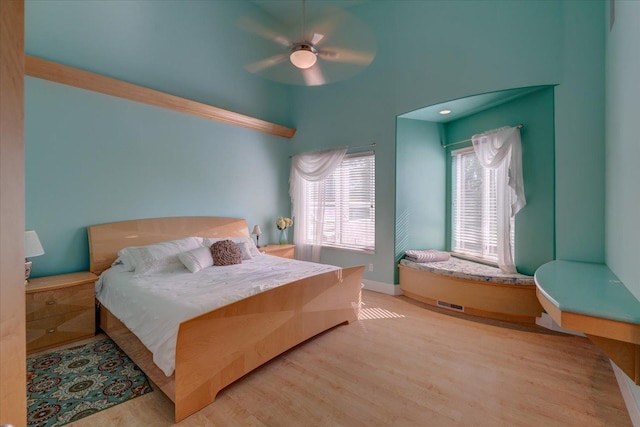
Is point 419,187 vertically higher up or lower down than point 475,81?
lower down

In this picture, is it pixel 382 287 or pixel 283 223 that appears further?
pixel 283 223

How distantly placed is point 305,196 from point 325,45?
2555 millimetres

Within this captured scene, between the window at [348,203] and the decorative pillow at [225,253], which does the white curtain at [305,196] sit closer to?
the window at [348,203]

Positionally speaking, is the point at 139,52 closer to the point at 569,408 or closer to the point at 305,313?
the point at 305,313

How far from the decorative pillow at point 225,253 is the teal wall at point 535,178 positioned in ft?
11.2

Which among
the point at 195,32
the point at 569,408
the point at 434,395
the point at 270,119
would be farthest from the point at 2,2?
the point at 270,119

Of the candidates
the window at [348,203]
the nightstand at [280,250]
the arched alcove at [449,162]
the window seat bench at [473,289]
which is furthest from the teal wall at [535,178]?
the nightstand at [280,250]

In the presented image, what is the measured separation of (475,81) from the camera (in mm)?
3303

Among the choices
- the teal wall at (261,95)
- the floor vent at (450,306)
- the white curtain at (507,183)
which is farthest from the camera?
the floor vent at (450,306)

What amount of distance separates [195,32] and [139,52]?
3.09ft

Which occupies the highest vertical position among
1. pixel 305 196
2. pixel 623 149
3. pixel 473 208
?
pixel 623 149

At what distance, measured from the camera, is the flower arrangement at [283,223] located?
4.92 m

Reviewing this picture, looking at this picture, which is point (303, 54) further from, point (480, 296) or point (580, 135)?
point (480, 296)

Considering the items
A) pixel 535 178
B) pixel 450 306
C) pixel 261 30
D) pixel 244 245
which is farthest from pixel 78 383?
pixel 261 30
